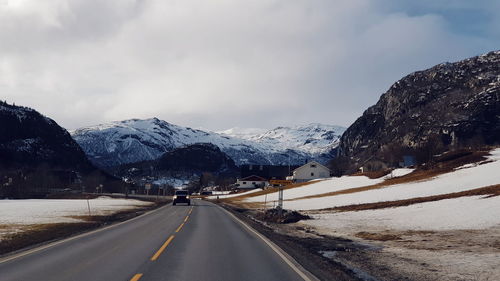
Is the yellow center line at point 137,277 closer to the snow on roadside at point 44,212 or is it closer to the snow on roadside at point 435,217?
the snow on roadside at point 435,217

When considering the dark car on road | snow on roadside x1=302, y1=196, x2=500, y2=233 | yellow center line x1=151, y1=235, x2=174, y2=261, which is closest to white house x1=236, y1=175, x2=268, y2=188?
the dark car on road

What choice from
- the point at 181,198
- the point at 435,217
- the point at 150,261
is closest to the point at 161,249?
the point at 150,261

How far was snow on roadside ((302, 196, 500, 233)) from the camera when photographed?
80.2ft

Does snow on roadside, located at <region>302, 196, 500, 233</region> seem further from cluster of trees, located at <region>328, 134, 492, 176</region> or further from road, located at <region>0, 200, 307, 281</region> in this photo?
cluster of trees, located at <region>328, 134, 492, 176</region>

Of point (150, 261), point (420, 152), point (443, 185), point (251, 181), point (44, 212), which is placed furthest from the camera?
point (251, 181)

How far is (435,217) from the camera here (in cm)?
2800

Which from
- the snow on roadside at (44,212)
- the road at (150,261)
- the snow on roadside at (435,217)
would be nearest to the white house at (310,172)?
the snow on roadside at (44,212)

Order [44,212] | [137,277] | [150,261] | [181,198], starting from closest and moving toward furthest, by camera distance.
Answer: [137,277], [150,261], [44,212], [181,198]

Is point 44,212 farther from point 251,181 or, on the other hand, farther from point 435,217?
point 251,181

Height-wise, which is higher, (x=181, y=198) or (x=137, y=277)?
(x=181, y=198)

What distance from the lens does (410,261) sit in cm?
1475

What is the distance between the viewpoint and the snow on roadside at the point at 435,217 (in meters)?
24.4

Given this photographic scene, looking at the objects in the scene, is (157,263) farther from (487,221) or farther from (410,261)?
(487,221)

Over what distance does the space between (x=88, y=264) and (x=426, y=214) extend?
2294 centimetres
